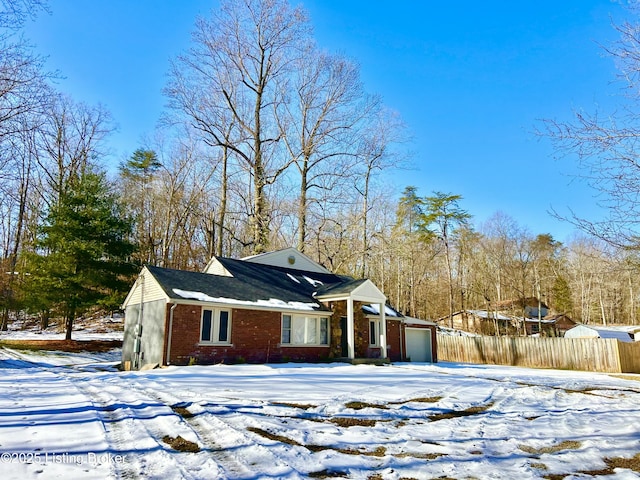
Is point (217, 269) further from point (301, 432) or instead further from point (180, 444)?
point (180, 444)

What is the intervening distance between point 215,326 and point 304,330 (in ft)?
13.7

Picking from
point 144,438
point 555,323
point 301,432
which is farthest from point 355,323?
point 555,323

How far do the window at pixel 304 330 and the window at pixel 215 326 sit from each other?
265 cm

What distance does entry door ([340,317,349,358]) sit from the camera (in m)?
19.1

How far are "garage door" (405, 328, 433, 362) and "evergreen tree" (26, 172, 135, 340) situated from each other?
15.8 metres

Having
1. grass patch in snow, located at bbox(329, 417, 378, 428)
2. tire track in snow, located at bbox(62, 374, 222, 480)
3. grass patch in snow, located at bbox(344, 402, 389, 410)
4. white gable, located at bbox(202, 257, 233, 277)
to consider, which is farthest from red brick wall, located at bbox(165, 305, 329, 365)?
grass patch in snow, located at bbox(329, 417, 378, 428)

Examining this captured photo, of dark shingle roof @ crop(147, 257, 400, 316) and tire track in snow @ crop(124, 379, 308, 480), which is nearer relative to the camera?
tire track in snow @ crop(124, 379, 308, 480)

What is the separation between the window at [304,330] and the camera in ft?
57.6

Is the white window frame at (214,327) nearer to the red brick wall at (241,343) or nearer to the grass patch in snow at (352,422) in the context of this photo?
the red brick wall at (241,343)

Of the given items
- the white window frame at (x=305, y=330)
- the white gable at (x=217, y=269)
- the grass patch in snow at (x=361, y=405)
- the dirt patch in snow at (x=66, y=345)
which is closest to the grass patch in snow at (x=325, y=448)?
the grass patch in snow at (x=361, y=405)

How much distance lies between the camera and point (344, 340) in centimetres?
1942

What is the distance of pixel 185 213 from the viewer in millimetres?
33688

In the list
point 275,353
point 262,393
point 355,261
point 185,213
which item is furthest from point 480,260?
point 262,393

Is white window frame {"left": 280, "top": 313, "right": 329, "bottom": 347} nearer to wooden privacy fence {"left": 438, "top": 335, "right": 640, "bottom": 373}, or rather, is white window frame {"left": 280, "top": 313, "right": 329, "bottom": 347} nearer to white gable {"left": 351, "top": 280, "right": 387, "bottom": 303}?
white gable {"left": 351, "top": 280, "right": 387, "bottom": 303}
